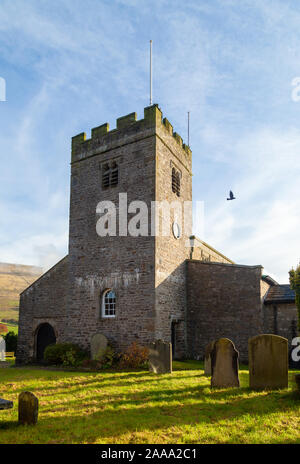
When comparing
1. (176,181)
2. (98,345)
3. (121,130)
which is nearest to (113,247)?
(98,345)

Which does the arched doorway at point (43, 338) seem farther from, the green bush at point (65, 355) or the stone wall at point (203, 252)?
the stone wall at point (203, 252)

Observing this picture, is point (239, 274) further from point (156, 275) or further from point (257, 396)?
point (257, 396)

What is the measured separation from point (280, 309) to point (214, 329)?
3.83 metres

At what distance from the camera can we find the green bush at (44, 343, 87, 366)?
15.5 meters

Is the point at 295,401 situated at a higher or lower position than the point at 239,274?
lower

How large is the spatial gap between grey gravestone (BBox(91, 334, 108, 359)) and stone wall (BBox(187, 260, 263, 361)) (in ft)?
16.8

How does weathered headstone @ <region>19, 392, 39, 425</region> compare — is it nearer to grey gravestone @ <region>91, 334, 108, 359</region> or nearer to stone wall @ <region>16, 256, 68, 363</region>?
grey gravestone @ <region>91, 334, 108, 359</region>

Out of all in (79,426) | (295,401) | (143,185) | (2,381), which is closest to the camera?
(79,426)

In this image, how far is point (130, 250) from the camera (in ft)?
53.4

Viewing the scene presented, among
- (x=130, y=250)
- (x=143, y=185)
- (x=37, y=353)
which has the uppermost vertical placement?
(x=143, y=185)

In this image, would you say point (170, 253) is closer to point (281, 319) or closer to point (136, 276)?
point (136, 276)

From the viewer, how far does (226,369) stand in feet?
31.4

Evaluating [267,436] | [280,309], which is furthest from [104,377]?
[280,309]

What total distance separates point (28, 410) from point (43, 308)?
14264 millimetres
